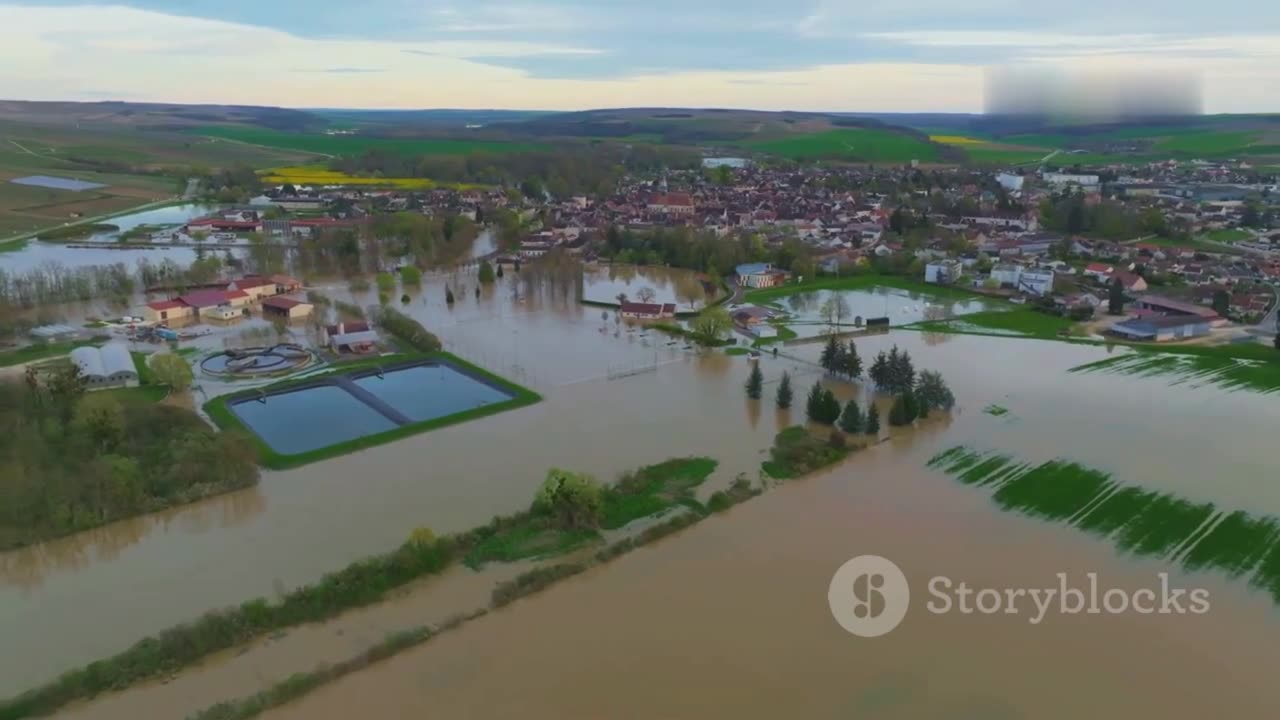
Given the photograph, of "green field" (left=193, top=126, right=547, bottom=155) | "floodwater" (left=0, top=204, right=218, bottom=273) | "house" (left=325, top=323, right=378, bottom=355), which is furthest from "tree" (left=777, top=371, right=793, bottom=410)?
"green field" (left=193, top=126, right=547, bottom=155)

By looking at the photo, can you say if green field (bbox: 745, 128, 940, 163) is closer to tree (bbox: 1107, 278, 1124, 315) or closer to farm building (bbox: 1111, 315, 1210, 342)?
tree (bbox: 1107, 278, 1124, 315)

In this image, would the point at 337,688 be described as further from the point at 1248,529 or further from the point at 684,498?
the point at 1248,529

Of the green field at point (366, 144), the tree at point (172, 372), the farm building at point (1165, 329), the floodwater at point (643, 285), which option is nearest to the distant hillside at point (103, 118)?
the green field at point (366, 144)

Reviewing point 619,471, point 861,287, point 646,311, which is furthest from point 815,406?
point 861,287

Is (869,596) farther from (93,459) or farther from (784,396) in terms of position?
(93,459)

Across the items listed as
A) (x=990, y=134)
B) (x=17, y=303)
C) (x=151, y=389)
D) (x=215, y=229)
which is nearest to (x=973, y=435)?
(x=151, y=389)
